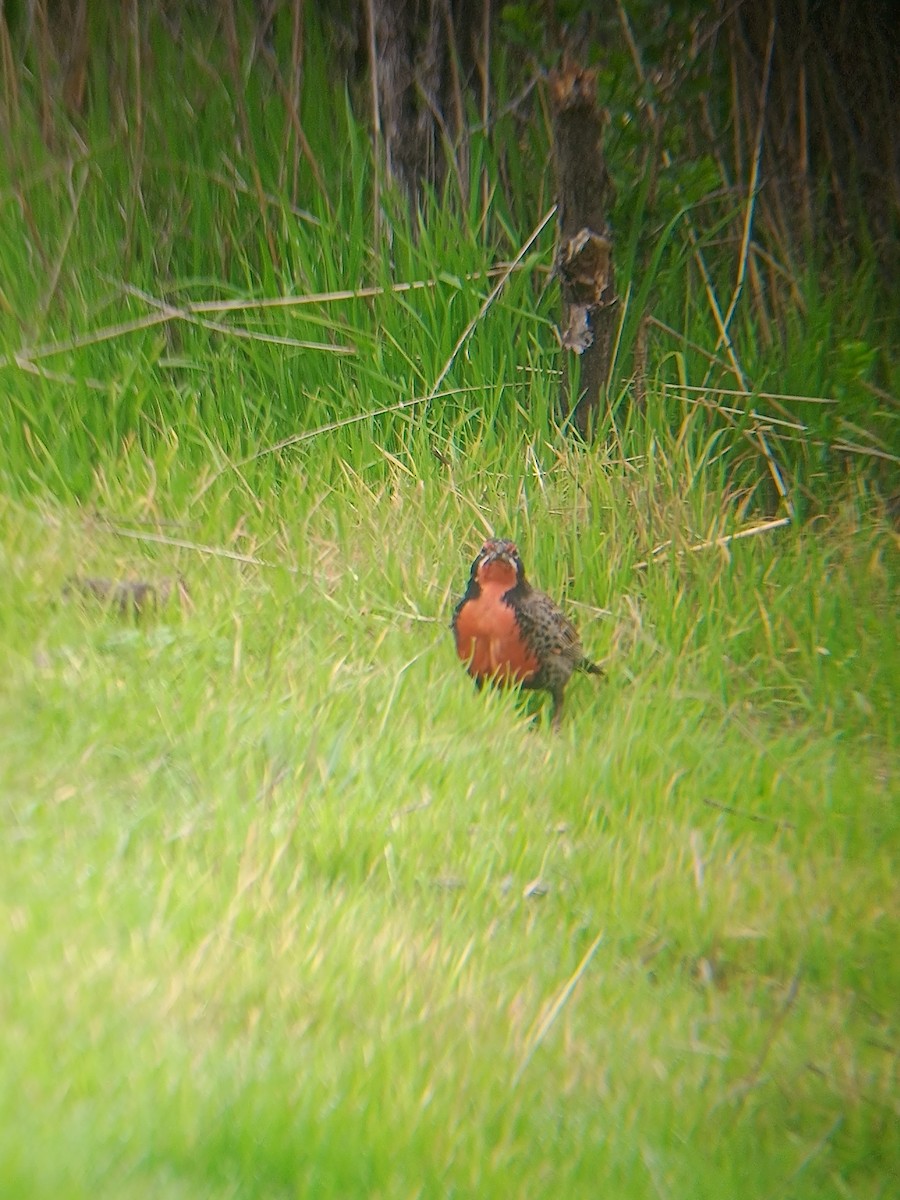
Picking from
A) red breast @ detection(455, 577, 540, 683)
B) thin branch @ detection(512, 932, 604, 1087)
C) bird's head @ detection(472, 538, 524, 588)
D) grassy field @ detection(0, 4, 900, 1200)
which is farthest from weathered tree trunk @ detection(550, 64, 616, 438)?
thin branch @ detection(512, 932, 604, 1087)

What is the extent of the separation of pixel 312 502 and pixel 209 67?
204 centimetres

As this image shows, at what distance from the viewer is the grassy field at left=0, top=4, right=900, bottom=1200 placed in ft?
6.16

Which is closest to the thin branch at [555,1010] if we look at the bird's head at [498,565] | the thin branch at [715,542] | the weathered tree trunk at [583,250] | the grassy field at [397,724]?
the grassy field at [397,724]

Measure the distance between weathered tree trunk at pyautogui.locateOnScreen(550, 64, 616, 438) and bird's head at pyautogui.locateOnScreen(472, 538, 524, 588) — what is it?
99cm

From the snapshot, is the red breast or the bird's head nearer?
the red breast

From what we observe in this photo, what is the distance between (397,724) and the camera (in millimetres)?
3039

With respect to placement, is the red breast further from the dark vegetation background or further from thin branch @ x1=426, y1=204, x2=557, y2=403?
the dark vegetation background

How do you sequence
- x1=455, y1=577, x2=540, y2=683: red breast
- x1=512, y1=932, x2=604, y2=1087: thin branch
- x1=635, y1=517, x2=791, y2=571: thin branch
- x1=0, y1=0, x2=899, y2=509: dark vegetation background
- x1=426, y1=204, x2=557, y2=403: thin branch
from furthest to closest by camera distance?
x1=0, y1=0, x2=899, y2=509: dark vegetation background → x1=426, y1=204, x2=557, y2=403: thin branch → x1=635, y1=517, x2=791, y2=571: thin branch → x1=455, y1=577, x2=540, y2=683: red breast → x1=512, y1=932, x2=604, y2=1087: thin branch

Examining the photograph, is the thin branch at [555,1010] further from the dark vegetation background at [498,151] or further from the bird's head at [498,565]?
the dark vegetation background at [498,151]

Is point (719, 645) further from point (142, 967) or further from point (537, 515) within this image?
point (142, 967)

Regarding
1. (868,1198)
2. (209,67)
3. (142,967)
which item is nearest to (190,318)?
(209,67)

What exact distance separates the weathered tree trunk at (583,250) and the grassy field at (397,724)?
156mm

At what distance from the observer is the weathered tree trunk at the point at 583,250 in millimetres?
4332

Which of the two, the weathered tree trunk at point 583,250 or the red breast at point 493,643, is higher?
the weathered tree trunk at point 583,250
